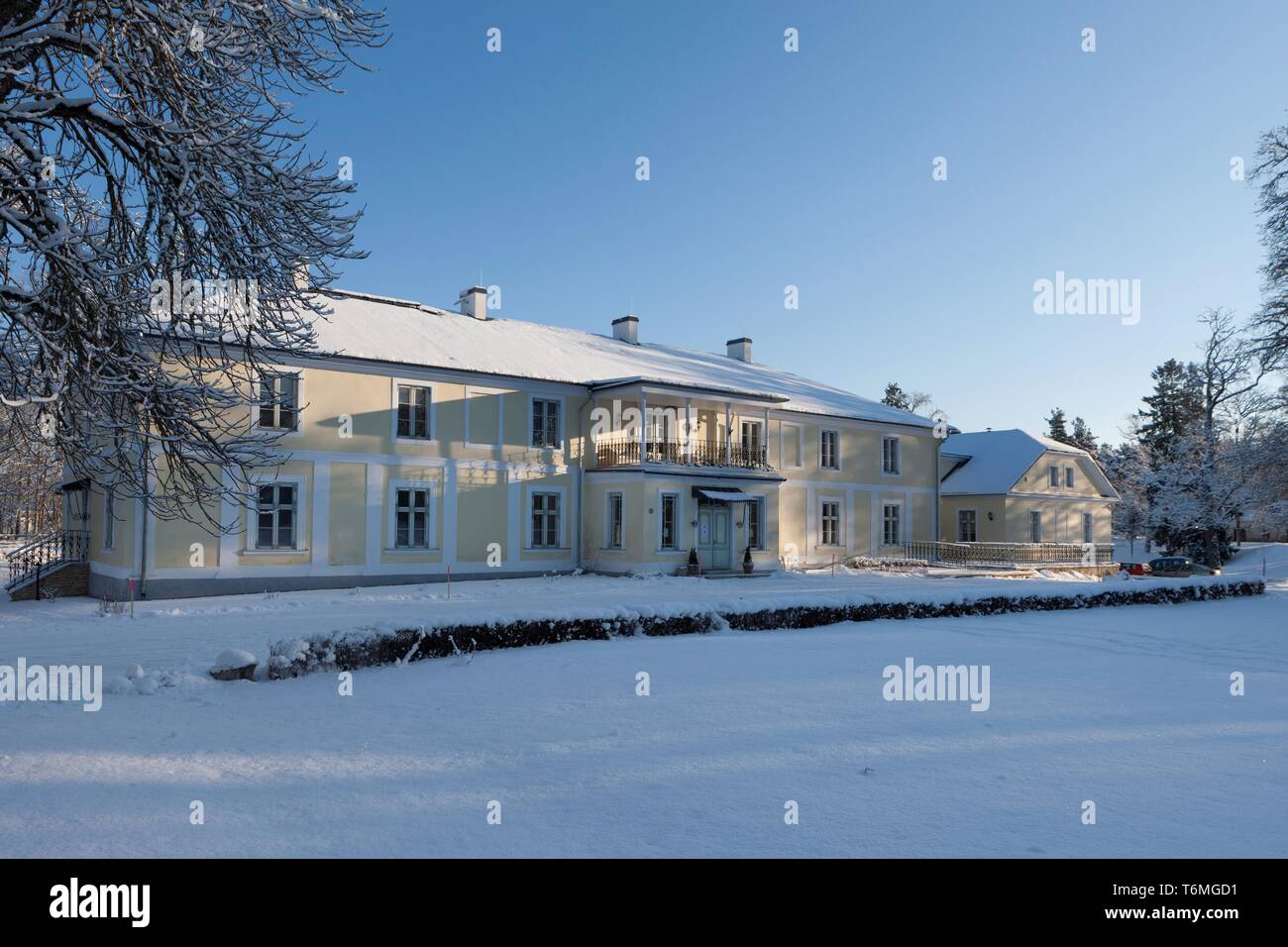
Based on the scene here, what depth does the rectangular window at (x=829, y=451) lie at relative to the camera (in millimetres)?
32594

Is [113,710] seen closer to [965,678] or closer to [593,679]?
[593,679]

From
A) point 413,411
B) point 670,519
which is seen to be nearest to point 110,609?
point 413,411

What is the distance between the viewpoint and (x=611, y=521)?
87.5 feet

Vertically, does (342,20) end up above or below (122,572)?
above

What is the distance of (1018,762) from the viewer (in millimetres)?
6664

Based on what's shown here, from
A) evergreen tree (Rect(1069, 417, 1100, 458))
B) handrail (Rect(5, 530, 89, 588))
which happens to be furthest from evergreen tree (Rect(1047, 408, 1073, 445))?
handrail (Rect(5, 530, 89, 588))

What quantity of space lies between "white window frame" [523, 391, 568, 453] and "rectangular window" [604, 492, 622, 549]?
2127 millimetres

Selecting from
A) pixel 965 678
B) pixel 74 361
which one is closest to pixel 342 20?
pixel 74 361

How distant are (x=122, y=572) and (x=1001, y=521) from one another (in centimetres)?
3179

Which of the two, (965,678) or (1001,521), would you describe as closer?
(965,678)

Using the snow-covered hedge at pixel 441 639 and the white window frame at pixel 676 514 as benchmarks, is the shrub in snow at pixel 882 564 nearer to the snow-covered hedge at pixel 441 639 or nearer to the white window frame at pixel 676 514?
the white window frame at pixel 676 514

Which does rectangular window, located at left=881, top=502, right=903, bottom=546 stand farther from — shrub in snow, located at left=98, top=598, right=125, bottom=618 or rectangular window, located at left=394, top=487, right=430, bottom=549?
shrub in snow, located at left=98, top=598, right=125, bottom=618

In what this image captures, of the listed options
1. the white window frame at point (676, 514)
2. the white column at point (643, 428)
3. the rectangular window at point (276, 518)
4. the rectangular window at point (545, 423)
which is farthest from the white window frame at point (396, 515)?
the white window frame at point (676, 514)

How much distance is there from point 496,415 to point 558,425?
208cm
